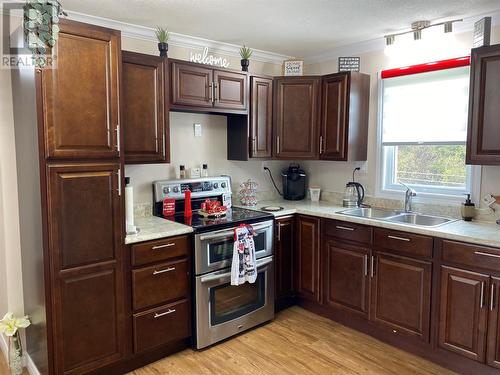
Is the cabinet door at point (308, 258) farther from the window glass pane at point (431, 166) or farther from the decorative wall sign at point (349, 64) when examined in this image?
the decorative wall sign at point (349, 64)

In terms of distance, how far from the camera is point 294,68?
363 cm

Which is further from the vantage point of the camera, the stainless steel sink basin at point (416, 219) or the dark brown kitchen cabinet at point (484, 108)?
the stainless steel sink basin at point (416, 219)

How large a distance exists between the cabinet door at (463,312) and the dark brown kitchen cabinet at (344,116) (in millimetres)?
1338

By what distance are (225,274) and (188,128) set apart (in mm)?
1330

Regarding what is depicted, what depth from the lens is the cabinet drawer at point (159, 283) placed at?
2.47 meters

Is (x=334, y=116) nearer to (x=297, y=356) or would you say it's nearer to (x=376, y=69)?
(x=376, y=69)

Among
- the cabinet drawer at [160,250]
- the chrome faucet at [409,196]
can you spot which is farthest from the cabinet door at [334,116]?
the cabinet drawer at [160,250]

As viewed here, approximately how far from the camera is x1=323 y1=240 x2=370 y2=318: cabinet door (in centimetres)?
297

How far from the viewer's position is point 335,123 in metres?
3.43

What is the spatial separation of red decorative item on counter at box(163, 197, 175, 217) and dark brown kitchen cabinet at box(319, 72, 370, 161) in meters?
1.44

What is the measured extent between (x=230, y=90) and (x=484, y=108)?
189 centimetres

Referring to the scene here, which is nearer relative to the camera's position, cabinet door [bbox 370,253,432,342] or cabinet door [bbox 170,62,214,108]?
cabinet door [bbox 370,253,432,342]

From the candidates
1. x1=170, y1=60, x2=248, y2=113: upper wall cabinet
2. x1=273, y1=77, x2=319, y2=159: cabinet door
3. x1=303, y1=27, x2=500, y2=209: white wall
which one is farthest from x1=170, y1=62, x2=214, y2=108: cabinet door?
x1=303, y1=27, x2=500, y2=209: white wall

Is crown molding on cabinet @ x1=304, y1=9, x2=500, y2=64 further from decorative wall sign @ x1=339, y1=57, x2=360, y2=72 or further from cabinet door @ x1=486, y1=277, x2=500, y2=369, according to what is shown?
cabinet door @ x1=486, y1=277, x2=500, y2=369
